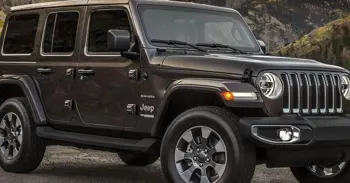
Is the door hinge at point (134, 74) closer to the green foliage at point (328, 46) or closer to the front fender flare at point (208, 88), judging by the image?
the front fender flare at point (208, 88)

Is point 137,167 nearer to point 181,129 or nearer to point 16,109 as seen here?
point 16,109

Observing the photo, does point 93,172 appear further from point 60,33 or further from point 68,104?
point 60,33

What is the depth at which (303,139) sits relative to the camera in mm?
5359

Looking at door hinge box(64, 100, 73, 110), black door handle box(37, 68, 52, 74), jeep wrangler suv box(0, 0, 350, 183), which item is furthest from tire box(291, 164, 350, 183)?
black door handle box(37, 68, 52, 74)

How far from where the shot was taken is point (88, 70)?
698 cm

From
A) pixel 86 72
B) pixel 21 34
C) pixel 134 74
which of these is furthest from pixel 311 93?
pixel 21 34

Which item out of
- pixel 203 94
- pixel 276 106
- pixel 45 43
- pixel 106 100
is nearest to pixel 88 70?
pixel 106 100

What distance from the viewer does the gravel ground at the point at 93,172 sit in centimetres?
743

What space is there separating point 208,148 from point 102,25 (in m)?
2.11

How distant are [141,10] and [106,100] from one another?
97cm

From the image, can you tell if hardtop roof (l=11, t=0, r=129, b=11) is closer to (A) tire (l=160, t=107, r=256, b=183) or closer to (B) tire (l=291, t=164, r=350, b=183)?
(A) tire (l=160, t=107, r=256, b=183)

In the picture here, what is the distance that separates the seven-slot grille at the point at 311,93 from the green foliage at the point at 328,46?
21253 mm

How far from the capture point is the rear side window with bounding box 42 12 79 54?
741cm

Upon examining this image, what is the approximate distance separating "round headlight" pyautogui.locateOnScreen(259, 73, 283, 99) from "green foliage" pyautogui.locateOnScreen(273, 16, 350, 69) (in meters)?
21.7
